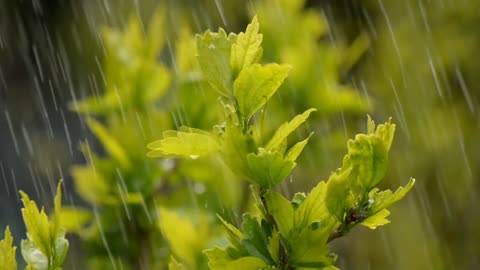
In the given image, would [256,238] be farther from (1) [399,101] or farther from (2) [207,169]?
(1) [399,101]

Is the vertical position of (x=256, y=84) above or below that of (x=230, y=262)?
above

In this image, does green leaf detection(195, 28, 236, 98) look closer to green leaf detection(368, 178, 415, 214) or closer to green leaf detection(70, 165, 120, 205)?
green leaf detection(368, 178, 415, 214)

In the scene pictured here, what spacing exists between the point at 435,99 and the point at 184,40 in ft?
3.26

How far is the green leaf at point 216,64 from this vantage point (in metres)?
0.61

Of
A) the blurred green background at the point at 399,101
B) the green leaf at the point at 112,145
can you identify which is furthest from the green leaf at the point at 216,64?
the blurred green background at the point at 399,101

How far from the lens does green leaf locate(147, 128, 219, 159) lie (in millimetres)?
607

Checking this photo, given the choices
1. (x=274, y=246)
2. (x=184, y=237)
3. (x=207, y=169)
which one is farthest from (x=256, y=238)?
(x=207, y=169)

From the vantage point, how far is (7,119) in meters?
3.89

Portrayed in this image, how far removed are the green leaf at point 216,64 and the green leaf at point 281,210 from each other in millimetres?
85

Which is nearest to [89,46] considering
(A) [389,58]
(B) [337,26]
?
(B) [337,26]

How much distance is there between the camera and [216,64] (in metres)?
0.61

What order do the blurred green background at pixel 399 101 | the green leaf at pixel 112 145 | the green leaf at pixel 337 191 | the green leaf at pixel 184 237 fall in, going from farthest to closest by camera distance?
the blurred green background at pixel 399 101, the green leaf at pixel 112 145, the green leaf at pixel 184 237, the green leaf at pixel 337 191

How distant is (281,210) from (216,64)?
121mm

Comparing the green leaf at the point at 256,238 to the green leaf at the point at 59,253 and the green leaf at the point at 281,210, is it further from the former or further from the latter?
the green leaf at the point at 59,253
